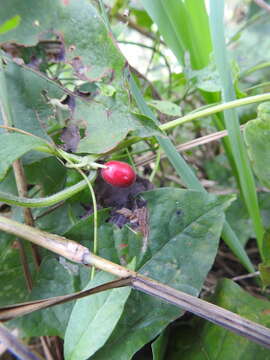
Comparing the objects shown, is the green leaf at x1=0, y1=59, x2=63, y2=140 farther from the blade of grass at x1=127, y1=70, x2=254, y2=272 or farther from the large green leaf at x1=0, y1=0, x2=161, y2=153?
the blade of grass at x1=127, y1=70, x2=254, y2=272

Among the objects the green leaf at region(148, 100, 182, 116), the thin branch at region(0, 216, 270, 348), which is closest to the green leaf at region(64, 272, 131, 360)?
the thin branch at region(0, 216, 270, 348)

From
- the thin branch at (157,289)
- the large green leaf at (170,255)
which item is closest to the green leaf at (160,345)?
the large green leaf at (170,255)

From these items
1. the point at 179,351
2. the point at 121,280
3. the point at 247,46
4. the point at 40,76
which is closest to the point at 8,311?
the point at 121,280

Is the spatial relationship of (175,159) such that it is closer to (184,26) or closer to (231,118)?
(231,118)

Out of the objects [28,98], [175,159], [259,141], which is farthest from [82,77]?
[259,141]

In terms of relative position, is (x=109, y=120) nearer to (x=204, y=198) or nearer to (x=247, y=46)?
(x=204, y=198)

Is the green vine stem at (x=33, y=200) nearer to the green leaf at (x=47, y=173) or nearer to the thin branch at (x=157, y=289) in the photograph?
the thin branch at (x=157, y=289)
